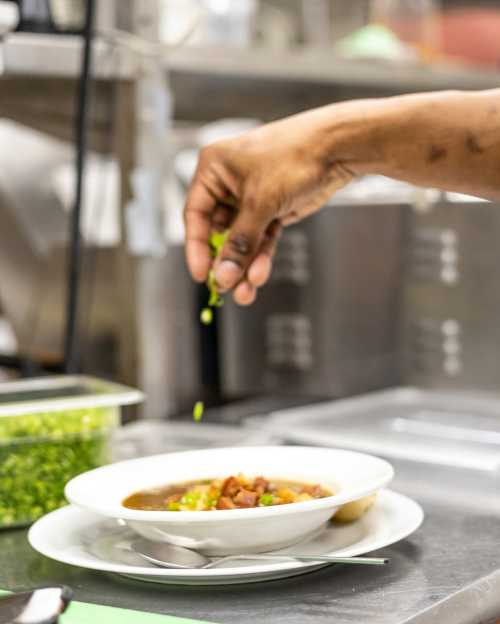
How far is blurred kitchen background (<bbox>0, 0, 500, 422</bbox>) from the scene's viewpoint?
6.61 feet

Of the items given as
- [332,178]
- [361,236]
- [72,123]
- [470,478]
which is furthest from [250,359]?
[332,178]

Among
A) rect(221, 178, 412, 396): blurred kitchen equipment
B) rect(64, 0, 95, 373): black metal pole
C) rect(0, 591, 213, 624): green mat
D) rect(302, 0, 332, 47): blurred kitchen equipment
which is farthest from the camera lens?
rect(302, 0, 332, 47): blurred kitchen equipment

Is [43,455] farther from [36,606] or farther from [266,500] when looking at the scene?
[36,606]

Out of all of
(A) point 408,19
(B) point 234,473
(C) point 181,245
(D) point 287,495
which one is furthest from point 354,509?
(A) point 408,19

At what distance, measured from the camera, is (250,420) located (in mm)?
1918

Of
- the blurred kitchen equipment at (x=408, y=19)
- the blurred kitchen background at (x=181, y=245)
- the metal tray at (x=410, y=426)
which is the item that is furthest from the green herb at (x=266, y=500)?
the blurred kitchen equipment at (x=408, y=19)

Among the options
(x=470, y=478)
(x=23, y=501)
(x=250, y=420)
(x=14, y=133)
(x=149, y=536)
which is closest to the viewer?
(x=149, y=536)

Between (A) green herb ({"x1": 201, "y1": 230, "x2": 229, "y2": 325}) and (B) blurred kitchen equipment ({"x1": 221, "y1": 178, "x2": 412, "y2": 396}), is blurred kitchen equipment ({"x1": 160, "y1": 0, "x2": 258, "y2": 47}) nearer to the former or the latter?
(B) blurred kitchen equipment ({"x1": 221, "y1": 178, "x2": 412, "y2": 396})

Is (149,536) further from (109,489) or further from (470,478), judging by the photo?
(470,478)

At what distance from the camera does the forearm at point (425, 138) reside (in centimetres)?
120

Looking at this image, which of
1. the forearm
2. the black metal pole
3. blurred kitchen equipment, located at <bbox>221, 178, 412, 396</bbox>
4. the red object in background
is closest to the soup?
the forearm

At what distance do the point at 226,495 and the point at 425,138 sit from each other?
17.4 inches

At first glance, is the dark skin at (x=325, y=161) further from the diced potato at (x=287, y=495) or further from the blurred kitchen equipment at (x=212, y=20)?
the blurred kitchen equipment at (x=212, y=20)

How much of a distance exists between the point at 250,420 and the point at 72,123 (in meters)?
0.68
